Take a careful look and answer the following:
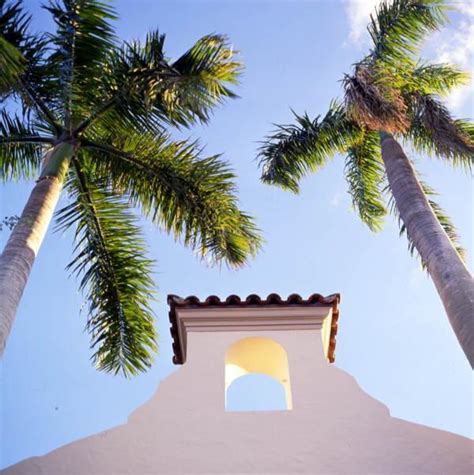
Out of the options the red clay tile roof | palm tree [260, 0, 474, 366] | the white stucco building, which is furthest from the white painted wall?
palm tree [260, 0, 474, 366]

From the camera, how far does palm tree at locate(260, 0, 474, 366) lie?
28.4ft

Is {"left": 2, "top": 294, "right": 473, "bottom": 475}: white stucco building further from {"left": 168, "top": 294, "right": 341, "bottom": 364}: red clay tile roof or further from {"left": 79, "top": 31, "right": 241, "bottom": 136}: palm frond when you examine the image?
{"left": 79, "top": 31, "right": 241, "bottom": 136}: palm frond

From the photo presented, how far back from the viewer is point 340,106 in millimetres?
11070

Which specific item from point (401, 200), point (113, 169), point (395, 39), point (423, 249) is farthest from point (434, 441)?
point (395, 39)

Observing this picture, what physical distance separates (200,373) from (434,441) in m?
2.47

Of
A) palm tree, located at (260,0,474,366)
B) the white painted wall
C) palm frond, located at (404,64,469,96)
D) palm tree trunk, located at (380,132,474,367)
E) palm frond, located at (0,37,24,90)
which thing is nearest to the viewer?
the white painted wall

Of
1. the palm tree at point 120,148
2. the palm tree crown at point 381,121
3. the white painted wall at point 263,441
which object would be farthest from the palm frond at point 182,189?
the white painted wall at point 263,441

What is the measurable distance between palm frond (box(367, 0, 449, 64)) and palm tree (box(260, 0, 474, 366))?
0.02 m

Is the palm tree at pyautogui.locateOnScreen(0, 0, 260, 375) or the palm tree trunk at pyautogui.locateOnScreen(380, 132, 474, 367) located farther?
the palm tree at pyautogui.locateOnScreen(0, 0, 260, 375)

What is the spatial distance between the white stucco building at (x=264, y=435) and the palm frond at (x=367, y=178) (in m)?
4.97

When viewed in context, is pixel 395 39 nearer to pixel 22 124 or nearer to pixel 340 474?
pixel 22 124

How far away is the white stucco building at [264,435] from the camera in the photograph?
5.63 metres

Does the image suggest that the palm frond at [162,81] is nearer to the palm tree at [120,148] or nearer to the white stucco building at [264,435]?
the palm tree at [120,148]

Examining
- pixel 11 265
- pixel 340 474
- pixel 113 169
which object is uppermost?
pixel 113 169
